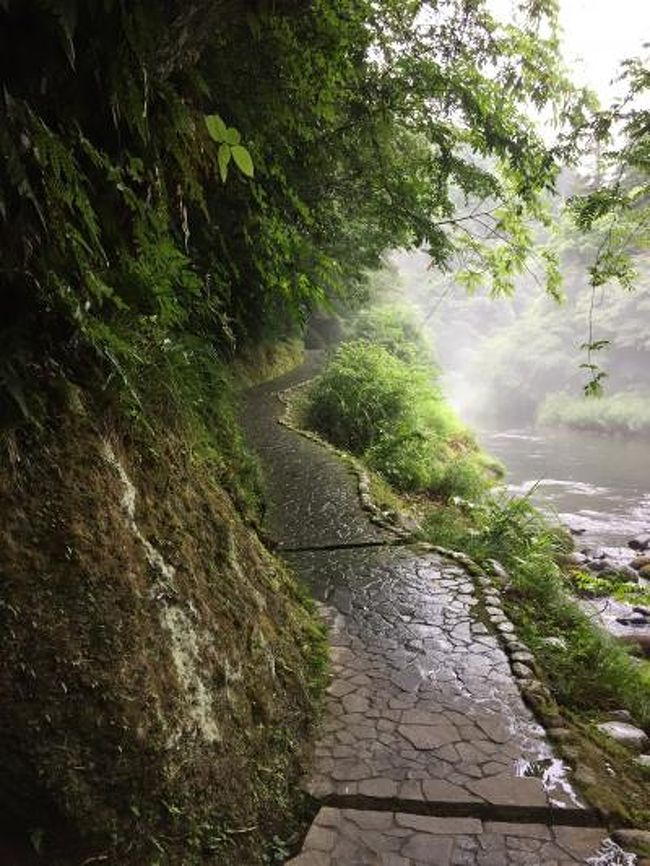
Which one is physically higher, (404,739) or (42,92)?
(42,92)

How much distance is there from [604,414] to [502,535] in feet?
88.1

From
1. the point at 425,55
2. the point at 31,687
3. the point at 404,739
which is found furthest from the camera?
the point at 425,55

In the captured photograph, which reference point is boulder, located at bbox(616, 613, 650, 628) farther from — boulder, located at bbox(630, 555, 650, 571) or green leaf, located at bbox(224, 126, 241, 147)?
green leaf, located at bbox(224, 126, 241, 147)

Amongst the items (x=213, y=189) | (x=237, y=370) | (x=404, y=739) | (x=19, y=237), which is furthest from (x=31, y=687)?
(x=237, y=370)

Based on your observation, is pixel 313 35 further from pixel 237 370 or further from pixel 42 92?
pixel 237 370

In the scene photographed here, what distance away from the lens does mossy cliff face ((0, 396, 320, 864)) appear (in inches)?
81.7

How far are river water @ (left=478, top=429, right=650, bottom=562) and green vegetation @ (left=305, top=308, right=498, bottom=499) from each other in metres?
1.76

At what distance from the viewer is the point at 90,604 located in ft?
7.56

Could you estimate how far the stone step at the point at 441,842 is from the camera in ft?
9.40

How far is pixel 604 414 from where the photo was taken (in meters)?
30.8

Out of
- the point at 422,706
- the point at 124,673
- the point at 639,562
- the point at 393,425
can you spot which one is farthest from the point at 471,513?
the point at 124,673

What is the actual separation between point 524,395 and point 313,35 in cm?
3942

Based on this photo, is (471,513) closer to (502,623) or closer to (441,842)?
(502,623)

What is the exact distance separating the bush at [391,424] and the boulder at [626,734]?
17.4ft
